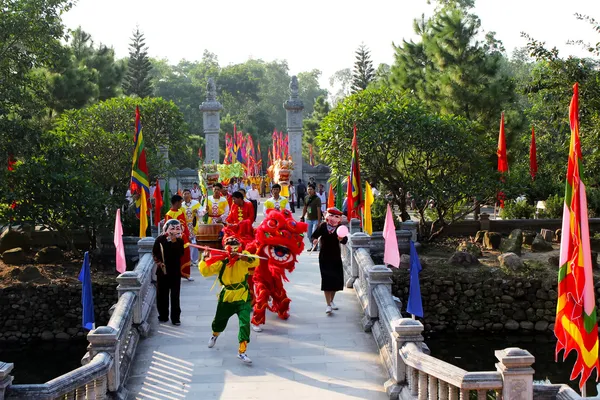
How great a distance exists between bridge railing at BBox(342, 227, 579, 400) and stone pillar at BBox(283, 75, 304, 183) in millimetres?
18789

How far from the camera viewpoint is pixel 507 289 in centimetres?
1564

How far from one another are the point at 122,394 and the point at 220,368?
1.31 metres

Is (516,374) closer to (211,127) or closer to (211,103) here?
(211,127)

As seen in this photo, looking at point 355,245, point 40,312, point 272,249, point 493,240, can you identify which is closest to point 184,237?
point 355,245

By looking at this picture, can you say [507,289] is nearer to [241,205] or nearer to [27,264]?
[241,205]

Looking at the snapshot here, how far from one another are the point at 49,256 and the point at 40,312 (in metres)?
2.23

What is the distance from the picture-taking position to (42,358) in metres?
14.2

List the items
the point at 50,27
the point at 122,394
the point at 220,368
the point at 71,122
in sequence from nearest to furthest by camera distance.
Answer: the point at 122,394 < the point at 220,368 < the point at 50,27 < the point at 71,122

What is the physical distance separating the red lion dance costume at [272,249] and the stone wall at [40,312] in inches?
255

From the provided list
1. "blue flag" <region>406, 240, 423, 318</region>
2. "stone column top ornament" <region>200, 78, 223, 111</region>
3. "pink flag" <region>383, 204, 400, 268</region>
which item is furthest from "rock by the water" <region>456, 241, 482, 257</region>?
"stone column top ornament" <region>200, 78, 223, 111</region>

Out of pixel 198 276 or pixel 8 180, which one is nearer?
pixel 198 276

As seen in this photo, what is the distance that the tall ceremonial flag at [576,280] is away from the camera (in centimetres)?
713

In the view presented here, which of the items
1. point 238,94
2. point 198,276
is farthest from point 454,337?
point 238,94

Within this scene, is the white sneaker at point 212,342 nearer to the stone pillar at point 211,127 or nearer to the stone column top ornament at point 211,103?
the stone pillar at point 211,127
